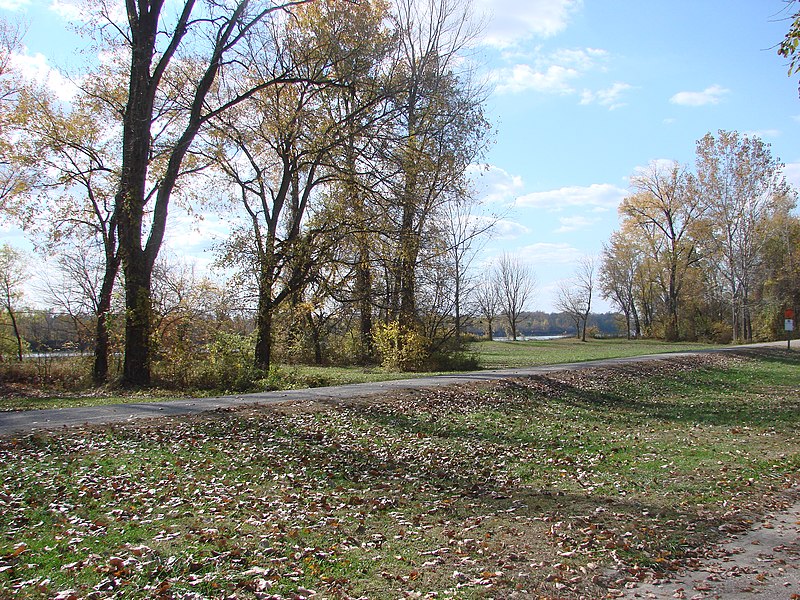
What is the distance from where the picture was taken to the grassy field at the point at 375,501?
185 inches

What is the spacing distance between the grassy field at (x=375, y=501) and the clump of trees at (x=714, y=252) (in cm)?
3565

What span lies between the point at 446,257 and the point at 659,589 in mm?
19184

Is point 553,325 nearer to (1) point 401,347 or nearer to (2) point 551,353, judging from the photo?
(2) point 551,353

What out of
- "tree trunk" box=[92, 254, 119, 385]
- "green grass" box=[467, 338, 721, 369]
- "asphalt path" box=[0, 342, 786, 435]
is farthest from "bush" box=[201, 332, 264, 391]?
"green grass" box=[467, 338, 721, 369]

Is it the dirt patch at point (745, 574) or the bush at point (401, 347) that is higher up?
the bush at point (401, 347)

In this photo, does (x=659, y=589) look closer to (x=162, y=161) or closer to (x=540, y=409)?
(x=540, y=409)

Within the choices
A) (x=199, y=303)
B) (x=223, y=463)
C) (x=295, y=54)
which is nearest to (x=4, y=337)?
(x=199, y=303)

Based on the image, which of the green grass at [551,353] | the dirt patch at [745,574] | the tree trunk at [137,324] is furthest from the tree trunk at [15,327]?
the dirt patch at [745,574]

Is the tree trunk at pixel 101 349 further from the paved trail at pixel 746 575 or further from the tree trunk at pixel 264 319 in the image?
the paved trail at pixel 746 575

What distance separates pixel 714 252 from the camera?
153 feet

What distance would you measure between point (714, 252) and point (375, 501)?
4872 centimetres

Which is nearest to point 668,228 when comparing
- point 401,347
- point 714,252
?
point 714,252

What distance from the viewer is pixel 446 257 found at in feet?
76.8

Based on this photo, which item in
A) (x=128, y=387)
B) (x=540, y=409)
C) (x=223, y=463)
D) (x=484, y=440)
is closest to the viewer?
(x=223, y=463)
